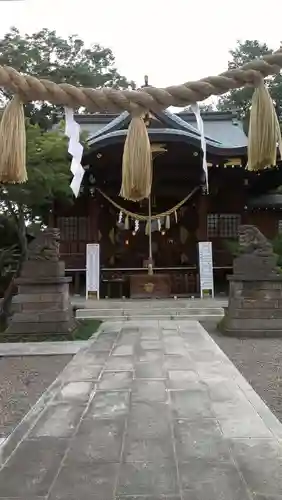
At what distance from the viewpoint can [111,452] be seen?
2906 mm

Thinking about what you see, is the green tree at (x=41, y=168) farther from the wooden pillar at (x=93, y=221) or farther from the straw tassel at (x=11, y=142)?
the straw tassel at (x=11, y=142)

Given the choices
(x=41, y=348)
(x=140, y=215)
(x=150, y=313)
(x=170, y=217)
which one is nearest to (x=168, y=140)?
(x=140, y=215)

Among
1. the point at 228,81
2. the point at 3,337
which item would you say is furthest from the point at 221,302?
the point at 228,81

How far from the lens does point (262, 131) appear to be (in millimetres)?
1252

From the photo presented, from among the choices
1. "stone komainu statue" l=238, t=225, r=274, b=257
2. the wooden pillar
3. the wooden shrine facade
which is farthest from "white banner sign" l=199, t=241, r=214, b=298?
"stone komainu statue" l=238, t=225, r=274, b=257

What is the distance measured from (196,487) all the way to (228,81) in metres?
2.04

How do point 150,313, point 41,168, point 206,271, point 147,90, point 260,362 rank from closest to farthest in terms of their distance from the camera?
point 147,90 < point 260,362 < point 41,168 < point 150,313 < point 206,271

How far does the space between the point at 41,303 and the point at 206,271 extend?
16.8 feet

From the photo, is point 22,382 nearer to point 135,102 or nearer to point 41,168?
point 41,168

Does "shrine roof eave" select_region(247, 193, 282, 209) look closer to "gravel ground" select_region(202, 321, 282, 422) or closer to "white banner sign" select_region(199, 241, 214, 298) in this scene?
"white banner sign" select_region(199, 241, 214, 298)

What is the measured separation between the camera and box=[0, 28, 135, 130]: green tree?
14.3 metres

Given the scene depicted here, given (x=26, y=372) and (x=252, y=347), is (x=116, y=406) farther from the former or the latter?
(x=252, y=347)

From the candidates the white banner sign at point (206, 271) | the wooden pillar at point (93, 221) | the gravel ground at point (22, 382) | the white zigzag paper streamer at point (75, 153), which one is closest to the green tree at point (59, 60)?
the wooden pillar at point (93, 221)

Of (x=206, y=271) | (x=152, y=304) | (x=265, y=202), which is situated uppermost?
(x=265, y=202)
